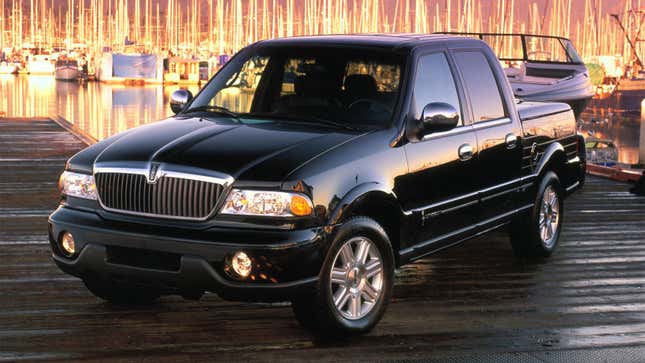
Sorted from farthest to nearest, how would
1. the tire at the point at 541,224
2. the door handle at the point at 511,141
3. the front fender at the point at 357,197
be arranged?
the tire at the point at 541,224 < the door handle at the point at 511,141 < the front fender at the point at 357,197

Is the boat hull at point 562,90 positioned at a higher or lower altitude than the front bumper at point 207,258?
higher

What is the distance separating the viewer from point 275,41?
7.89 meters

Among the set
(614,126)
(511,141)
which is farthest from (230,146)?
(614,126)

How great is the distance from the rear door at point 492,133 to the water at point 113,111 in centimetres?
1681

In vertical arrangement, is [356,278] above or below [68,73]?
above

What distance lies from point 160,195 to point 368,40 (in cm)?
212

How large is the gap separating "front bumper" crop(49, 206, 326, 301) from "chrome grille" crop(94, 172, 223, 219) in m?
0.10

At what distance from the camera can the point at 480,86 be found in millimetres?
8039

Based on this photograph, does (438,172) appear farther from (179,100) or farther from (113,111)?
(113,111)

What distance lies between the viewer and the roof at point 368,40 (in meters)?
7.42

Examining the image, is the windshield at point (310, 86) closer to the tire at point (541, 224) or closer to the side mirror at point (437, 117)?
the side mirror at point (437, 117)

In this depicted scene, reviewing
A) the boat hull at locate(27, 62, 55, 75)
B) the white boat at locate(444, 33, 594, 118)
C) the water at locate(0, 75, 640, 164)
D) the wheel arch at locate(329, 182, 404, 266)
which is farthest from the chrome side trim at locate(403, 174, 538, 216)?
the boat hull at locate(27, 62, 55, 75)

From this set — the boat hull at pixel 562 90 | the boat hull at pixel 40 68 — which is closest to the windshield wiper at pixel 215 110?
the boat hull at pixel 562 90

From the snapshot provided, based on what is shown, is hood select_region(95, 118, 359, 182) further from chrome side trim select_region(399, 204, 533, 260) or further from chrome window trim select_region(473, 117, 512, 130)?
chrome window trim select_region(473, 117, 512, 130)
